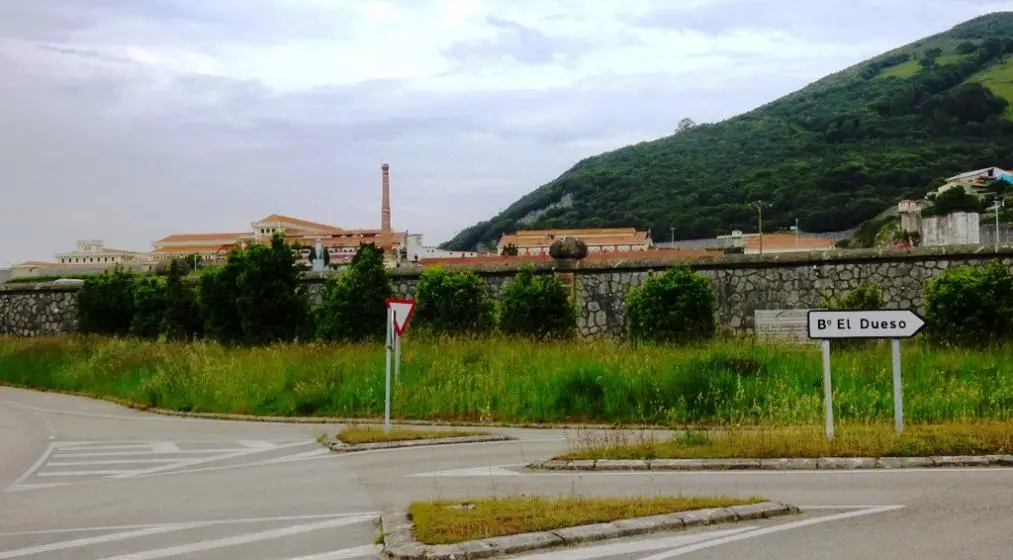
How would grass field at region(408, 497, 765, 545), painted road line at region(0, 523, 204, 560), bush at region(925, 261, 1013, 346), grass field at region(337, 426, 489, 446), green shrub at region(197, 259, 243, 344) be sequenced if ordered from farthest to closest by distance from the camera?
1. green shrub at region(197, 259, 243, 344)
2. bush at region(925, 261, 1013, 346)
3. grass field at region(337, 426, 489, 446)
4. painted road line at region(0, 523, 204, 560)
5. grass field at region(408, 497, 765, 545)

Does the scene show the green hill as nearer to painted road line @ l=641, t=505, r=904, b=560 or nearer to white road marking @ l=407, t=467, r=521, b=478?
white road marking @ l=407, t=467, r=521, b=478

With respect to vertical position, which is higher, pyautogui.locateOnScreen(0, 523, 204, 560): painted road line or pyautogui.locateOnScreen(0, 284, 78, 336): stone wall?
pyautogui.locateOnScreen(0, 284, 78, 336): stone wall

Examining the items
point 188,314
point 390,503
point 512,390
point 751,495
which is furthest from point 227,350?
point 751,495

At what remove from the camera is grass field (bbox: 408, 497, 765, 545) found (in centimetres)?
823

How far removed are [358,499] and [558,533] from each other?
3376 mm

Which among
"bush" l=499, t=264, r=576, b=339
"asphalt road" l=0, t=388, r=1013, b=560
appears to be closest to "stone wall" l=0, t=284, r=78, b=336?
"bush" l=499, t=264, r=576, b=339

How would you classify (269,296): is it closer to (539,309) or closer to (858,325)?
(539,309)

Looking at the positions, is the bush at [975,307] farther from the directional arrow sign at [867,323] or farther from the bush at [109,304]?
the bush at [109,304]

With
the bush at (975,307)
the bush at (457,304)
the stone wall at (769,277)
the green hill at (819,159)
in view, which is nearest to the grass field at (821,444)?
the bush at (975,307)

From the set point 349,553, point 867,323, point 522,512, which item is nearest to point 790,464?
point 867,323

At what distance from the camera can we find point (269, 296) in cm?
3075

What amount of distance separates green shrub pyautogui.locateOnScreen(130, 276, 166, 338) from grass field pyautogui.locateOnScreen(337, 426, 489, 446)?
20257 mm

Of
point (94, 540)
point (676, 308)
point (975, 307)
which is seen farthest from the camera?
point (676, 308)

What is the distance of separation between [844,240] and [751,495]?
112 metres
